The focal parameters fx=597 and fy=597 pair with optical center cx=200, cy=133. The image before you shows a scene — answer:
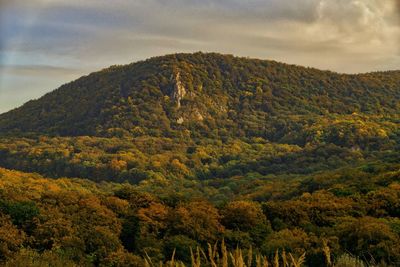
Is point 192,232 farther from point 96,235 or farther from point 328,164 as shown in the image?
point 328,164

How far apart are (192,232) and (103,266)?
6733 mm

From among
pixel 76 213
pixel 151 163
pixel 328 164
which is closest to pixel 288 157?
pixel 328 164

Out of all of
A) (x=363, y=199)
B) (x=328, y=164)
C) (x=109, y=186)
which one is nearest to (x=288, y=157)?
(x=328, y=164)

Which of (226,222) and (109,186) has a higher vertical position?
(226,222)

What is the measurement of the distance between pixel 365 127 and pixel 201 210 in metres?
151

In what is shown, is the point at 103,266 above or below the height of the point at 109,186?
above

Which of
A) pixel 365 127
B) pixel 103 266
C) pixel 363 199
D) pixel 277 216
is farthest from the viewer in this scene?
pixel 365 127

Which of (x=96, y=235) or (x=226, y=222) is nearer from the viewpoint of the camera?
(x=96, y=235)

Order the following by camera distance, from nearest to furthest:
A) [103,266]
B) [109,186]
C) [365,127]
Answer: [103,266]
[109,186]
[365,127]

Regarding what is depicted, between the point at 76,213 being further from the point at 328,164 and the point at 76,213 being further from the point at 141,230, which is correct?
the point at 328,164

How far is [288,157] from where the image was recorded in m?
162

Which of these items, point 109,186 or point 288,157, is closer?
point 109,186

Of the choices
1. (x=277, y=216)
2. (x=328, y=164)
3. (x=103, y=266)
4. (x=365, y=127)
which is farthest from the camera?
(x=365, y=127)

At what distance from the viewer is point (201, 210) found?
1385 inches
